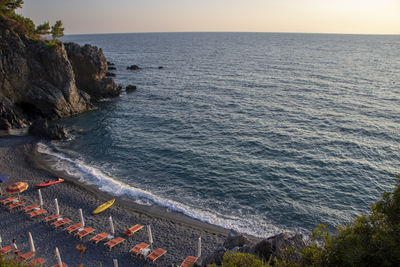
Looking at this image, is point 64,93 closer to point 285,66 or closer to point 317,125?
point 317,125

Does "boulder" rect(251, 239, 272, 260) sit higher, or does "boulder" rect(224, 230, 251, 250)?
"boulder" rect(251, 239, 272, 260)

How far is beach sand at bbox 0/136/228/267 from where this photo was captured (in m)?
21.8

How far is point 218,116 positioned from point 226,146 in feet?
45.7

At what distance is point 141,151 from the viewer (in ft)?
137

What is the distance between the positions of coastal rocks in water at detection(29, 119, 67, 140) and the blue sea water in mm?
1776

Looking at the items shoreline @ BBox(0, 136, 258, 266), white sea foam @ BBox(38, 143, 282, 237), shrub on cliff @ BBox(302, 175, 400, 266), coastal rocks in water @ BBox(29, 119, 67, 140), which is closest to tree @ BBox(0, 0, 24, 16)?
coastal rocks in water @ BBox(29, 119, 67, 140)

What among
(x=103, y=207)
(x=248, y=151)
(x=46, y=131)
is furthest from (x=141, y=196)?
(x=46, y=131)

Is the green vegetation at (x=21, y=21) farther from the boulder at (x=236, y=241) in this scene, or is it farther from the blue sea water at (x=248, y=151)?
the boulder at (x=236, y=241)

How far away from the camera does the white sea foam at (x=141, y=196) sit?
26.2 metres

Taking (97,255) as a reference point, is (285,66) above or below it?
above

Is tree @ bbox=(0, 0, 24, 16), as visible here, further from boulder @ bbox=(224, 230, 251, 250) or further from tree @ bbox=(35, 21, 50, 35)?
boulder @ bbox=(224, 230, 251, 250)

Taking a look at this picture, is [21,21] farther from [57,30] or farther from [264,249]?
[264,249]

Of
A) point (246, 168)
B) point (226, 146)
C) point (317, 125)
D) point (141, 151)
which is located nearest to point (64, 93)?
point (141, 151)

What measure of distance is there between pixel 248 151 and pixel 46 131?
107 feet
